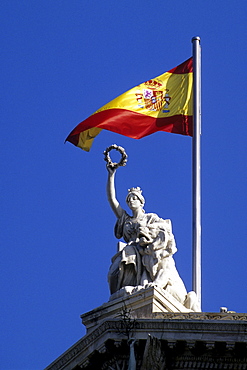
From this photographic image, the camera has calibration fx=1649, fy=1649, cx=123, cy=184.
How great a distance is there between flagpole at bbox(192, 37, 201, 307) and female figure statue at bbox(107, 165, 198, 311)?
2.02m

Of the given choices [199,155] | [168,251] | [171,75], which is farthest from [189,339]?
[171,75]

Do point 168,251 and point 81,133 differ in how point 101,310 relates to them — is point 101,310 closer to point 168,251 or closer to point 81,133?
point 168,251

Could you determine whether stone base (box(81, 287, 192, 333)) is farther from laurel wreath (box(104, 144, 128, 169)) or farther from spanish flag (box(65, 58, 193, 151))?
spanish flag (box(65, 58, 193, 151))

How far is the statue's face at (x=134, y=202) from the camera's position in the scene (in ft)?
155

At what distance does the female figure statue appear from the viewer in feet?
148

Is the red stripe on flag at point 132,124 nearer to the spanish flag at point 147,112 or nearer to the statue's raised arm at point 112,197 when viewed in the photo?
the spanish flag at point 147,112

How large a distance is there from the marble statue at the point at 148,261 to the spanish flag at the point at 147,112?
5671mm

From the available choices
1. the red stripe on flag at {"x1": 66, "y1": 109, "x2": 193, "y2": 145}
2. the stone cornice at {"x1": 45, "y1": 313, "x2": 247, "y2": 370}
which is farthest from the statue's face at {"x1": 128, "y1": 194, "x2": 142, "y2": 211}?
the stone cornice at {"x1": 45, "y1": 313, "x2": 247, "y2": 370}

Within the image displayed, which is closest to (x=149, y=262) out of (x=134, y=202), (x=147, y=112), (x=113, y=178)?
(x=134, y=202)

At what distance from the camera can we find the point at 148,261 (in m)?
45.3

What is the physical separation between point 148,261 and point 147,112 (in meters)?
8.27

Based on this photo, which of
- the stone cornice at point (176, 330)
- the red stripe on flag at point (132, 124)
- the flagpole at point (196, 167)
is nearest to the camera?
the stone cornice at point (176, 330)

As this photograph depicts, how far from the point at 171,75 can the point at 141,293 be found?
12.1m

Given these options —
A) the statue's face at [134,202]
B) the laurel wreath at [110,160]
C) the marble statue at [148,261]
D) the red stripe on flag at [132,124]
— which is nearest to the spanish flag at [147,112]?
the red stripe on flag at [132,124]
